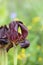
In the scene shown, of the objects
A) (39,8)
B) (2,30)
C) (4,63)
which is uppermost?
(39,8)

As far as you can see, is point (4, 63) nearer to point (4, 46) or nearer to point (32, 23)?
point (4, 46)

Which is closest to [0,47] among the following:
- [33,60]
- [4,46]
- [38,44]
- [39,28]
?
[4,46]

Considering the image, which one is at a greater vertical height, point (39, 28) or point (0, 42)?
point (39, 28)

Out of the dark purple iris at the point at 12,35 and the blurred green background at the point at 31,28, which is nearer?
the dark purple iris at the point at 12,35

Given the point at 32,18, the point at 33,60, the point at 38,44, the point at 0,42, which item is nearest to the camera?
the point at 0,42

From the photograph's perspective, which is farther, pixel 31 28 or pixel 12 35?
pixel 31 28

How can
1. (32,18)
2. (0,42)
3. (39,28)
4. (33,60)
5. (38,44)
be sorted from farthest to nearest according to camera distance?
(32,18)
(39,28)
(38,44)
(33,60)
(0,42)

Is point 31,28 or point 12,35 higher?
point 31,28

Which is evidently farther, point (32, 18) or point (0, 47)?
point (32, 18)

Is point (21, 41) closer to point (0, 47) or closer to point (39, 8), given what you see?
point (0, 47)

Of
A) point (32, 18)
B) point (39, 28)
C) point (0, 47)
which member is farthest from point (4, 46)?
point (32, 18)

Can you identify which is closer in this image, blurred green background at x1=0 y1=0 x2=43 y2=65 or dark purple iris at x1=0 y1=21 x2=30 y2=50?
dark purple iris at x1=0 y1=21 x2=30 y2=50
